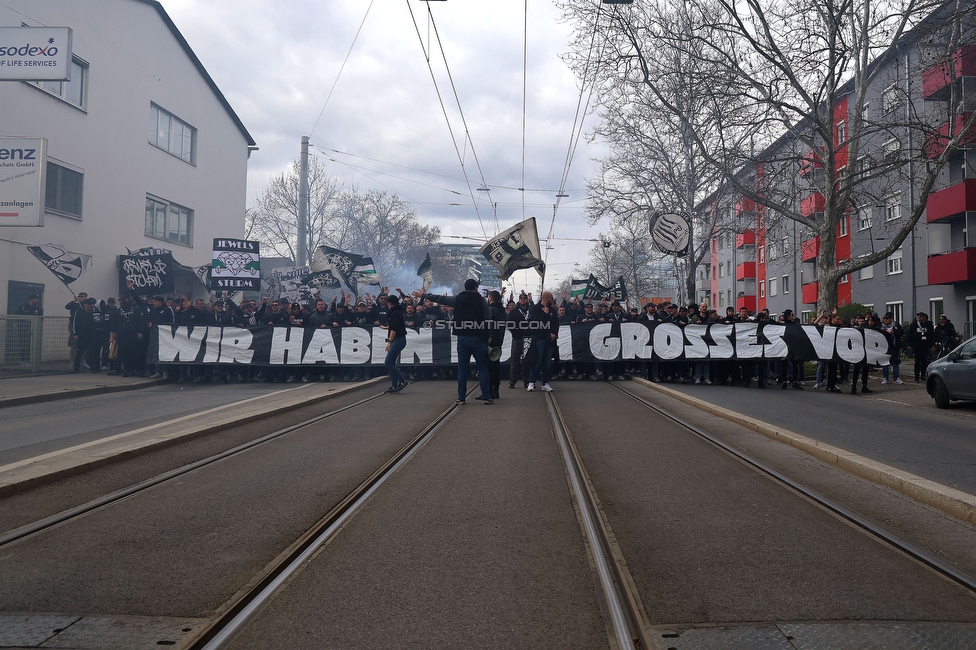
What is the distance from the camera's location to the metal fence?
1708 centimetres

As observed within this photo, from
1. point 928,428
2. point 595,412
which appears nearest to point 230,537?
point 595,412

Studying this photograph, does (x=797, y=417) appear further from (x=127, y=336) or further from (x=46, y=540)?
(x=127, y=336)

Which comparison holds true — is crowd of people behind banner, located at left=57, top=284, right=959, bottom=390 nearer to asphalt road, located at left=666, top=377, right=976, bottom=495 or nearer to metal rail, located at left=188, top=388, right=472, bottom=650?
asphalt road, located at left=666, top=377, right=976, bottom=495

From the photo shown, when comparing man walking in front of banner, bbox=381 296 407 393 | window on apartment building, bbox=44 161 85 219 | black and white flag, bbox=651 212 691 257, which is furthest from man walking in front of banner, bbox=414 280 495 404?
window on apartment building, bbox=44 161 85 219

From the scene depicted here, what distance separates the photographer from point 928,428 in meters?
10.8

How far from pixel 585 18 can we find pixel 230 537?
19.5 m

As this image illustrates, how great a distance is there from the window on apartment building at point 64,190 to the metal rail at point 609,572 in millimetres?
20304

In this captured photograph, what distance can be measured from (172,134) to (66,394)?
17.7 m

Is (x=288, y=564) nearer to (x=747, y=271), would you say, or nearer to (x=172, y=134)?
(x=172, y=134)

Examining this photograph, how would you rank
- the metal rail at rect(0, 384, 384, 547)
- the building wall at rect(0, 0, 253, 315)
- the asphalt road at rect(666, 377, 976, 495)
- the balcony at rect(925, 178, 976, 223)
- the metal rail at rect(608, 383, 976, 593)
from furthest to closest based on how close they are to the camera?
the balcony at rect(925, 178, 976, 223) → the building wall at rect(0, 0, 253, 315) → the asphalt road at rect(666, 377, 976, 495) → the metal rail at rect(0, 384, 384, 547) → the metal rail at rect(608, 383, 976, 593)

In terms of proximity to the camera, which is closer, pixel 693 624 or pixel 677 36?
pixel 693 624

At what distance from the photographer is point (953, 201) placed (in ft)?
101

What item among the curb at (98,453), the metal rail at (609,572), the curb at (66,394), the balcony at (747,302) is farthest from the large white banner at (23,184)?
the balcony at (747,302)

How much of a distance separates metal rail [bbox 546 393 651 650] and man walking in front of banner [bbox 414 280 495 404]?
522cm
